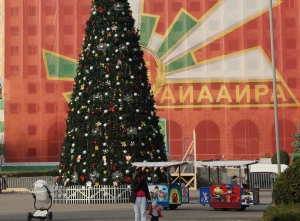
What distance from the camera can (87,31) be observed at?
29734 mm

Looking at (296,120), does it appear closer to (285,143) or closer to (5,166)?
(285,143)

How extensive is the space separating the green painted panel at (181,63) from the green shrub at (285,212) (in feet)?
144

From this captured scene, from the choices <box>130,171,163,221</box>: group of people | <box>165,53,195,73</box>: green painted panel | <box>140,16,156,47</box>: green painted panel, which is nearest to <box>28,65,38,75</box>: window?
<box>140,16,156,47</box>: green painted panel

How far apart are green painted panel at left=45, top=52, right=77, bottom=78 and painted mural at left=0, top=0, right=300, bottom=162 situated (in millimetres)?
82

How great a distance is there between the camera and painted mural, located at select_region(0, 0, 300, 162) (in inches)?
2280

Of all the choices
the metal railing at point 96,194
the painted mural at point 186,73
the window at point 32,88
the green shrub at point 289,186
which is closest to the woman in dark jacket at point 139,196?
the green shrub at point 289,186

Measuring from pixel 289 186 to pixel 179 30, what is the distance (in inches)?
1773

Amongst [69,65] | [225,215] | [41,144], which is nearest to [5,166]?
[41,144]

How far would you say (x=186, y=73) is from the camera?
58.5 metres

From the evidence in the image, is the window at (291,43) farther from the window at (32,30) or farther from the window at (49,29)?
the window at (32,30)

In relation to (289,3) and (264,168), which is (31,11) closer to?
(289,3)

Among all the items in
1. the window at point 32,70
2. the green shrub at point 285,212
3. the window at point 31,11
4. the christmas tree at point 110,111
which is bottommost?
the green shrub at point 285,212

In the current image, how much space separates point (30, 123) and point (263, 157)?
19.1 metres

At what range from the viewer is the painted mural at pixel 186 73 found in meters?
57.9
